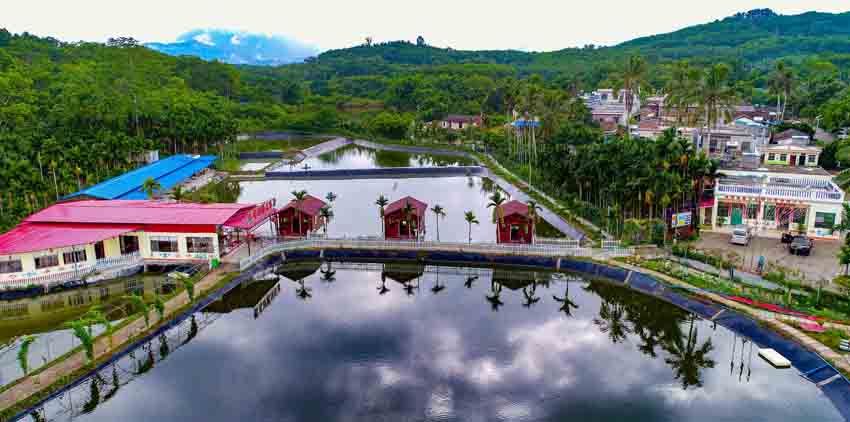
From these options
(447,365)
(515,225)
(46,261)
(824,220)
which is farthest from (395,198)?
(824,220)

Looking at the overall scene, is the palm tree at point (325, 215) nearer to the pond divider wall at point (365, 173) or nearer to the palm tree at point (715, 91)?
the pond divider wall at point (365, 173)

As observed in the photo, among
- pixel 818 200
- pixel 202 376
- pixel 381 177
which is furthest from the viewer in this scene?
pixel 381 177

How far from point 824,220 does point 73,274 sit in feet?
153

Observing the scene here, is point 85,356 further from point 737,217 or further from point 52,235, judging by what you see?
point 737,217

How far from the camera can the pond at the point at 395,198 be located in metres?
44.2

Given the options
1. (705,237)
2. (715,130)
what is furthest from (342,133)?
(705,237)

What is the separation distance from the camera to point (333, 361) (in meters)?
25.5

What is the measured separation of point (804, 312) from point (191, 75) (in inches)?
4783

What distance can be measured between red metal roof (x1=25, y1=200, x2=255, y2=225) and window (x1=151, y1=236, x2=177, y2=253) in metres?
1.07

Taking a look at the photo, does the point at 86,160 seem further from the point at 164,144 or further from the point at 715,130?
the point at 715,130

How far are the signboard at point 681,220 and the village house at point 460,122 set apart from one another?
66425 millimetres

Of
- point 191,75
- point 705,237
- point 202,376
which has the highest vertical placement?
point 191,75

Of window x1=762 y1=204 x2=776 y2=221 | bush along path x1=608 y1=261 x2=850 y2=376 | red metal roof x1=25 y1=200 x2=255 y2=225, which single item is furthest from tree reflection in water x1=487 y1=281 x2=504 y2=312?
window x1=762 y1=204 x2=776 y2=221

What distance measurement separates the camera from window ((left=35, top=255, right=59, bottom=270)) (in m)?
33.7
